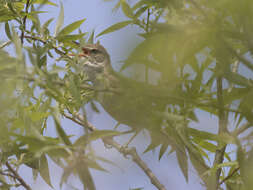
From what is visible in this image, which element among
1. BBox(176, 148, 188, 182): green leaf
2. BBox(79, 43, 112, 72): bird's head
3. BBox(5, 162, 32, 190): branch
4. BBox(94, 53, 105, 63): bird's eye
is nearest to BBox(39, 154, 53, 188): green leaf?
BBox(5, 162, 32, 190): branch

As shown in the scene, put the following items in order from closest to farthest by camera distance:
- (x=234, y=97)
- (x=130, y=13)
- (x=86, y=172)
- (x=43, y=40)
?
(x=86, y=172) → (x=234, y=97) → (x=130, y=13) → (x=43, y=40)

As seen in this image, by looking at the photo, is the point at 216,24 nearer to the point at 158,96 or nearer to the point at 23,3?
the point at 158,96

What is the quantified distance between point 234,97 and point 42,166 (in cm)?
103

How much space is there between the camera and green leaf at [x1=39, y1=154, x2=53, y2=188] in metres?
1.71

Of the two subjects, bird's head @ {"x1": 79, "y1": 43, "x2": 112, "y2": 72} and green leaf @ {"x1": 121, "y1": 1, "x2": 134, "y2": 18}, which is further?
bird's head @ {"x1": 79, "y1": 43, "x2": 112, "y2": 72}

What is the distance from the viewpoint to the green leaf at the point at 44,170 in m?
1.71

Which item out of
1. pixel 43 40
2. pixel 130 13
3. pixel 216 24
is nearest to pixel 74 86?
pixel 216 24

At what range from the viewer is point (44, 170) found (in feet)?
5.63

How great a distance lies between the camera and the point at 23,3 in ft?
6.71

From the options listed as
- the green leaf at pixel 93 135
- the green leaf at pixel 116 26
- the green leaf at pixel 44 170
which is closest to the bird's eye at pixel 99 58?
the green leaf at pixel 116 26

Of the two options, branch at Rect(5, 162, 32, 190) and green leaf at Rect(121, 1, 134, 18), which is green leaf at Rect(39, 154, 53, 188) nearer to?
branch at Rect(5, 162, 32, 190)

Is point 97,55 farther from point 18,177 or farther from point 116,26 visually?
point 18,177

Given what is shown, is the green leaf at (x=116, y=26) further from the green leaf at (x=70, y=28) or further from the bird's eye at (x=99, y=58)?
the bird's eye at (x=99, y=58)

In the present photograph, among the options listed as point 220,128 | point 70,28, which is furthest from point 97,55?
point 220,128
